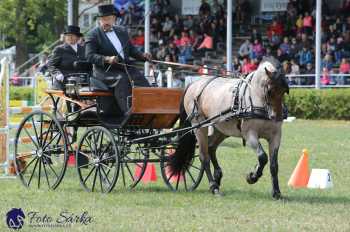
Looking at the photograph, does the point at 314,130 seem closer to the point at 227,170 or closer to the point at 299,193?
the point at 227,170

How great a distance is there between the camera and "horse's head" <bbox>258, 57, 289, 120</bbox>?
10125mm

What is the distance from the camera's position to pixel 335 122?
24828 mm

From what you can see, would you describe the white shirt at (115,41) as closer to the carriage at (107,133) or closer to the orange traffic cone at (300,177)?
the carriage at (107,133)

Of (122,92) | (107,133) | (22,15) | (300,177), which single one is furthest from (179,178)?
(22,15)

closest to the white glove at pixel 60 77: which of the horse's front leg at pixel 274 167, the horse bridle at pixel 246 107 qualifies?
the horse bridle at pixel 246 107

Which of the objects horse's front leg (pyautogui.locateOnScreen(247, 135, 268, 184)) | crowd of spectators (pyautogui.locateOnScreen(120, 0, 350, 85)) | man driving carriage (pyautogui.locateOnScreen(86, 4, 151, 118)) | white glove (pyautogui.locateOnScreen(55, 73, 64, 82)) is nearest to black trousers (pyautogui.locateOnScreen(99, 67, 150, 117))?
man driving carriage (pyautogui.locateOnScreen(86, 4, 151, 118))

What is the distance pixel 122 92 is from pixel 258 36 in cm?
1988

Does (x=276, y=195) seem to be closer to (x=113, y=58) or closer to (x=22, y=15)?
(x=113, y=58)

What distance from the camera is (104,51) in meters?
11.4

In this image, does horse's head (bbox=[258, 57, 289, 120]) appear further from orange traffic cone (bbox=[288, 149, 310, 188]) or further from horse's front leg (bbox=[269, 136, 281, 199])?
orange traffic cone (bbox=[288, 149, 310, 188])

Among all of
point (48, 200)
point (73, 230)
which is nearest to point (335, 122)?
point (48, 200)

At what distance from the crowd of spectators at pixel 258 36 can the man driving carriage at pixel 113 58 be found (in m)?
14.9

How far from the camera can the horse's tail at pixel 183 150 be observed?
1132cm

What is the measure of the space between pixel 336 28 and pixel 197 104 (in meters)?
18.4
